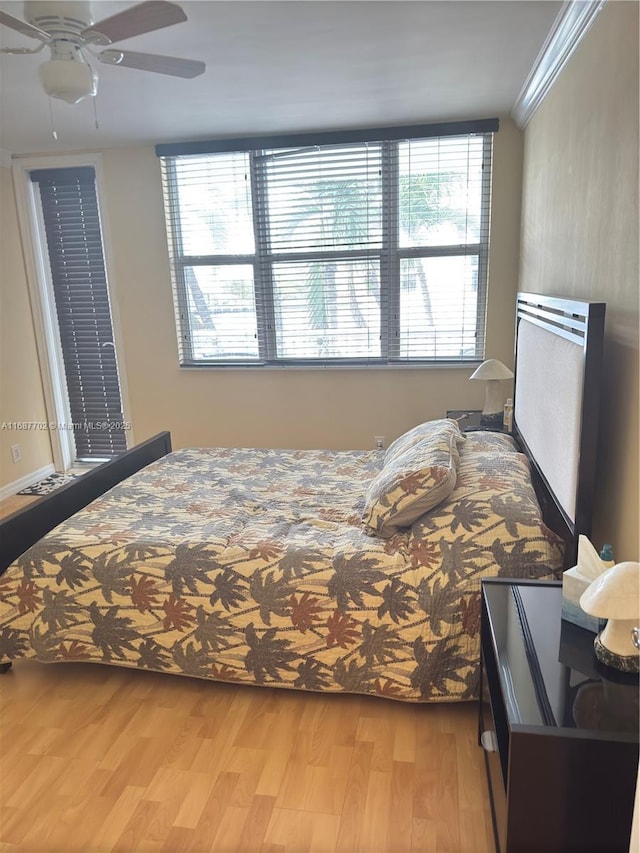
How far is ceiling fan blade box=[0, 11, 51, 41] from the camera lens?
1784 millimetres

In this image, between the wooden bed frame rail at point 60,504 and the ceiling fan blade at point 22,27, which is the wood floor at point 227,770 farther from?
the ceiling fan blade at point 22,27

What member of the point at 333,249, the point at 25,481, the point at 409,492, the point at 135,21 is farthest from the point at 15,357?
the point at 409,492

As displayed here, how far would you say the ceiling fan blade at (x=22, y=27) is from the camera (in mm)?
1784

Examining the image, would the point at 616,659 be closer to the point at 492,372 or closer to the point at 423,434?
the point at 423,434

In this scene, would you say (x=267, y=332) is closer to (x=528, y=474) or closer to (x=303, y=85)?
(x=303, y=85)

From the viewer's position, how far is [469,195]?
3.79 meters

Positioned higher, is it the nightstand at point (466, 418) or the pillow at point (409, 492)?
the pillow at point (409, 492)

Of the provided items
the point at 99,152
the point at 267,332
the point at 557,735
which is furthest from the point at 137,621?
the point at 99,152

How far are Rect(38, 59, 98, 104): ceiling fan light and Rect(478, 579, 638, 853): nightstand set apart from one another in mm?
A: 2304

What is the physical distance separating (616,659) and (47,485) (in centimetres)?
429

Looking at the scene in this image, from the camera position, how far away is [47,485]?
176 inches

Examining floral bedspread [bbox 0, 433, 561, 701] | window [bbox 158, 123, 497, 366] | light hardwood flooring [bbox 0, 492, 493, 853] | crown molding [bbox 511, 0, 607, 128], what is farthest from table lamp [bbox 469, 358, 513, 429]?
light hardwood flooring [bbox 0, 492, 493, 853]

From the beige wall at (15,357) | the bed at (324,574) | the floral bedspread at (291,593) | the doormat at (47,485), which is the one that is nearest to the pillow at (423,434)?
the bed at (324,574)

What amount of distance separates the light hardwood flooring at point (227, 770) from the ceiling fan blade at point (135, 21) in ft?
7.62
